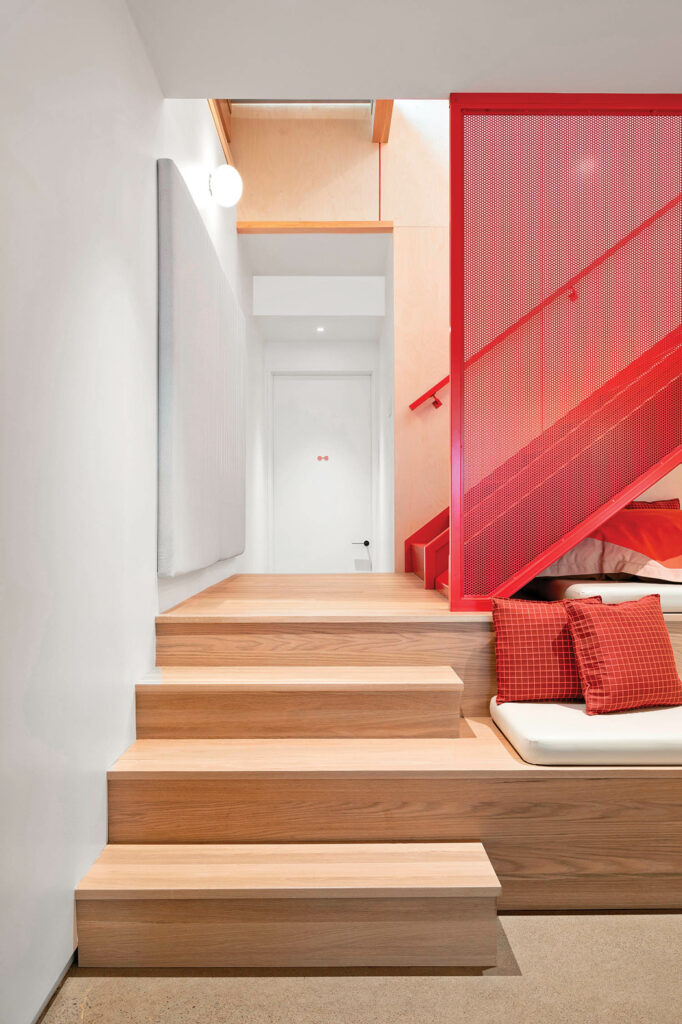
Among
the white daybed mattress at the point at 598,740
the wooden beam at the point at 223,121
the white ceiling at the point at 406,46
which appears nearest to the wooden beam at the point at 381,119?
the wooden beam at the point at 223,121

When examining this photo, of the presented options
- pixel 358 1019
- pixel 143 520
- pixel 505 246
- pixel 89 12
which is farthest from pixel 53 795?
pixel 505 246

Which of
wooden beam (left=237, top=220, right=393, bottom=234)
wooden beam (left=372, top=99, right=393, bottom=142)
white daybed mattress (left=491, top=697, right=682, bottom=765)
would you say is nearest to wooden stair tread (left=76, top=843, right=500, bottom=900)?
white daybed mattress (left=491, top=697, right=682, bottom=765)

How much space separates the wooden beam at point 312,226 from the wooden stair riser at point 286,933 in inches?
156

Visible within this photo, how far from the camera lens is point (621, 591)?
2574 millimetres

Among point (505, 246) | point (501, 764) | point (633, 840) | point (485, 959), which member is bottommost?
point (485, 959)

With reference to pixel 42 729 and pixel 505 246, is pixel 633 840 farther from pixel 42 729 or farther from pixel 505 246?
pixel 505 246

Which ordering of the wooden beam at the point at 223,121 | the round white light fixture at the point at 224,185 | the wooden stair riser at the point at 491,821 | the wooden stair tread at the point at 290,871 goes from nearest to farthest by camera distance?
the wooden stair tread at the point at 290,871, the wooden stair riser at the point at 491,821, the round white light fixture at the point at 224,185, the wooden beam at the point at 223,121

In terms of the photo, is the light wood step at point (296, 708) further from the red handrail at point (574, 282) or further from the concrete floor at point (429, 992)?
the red handrail at point (574, 282)

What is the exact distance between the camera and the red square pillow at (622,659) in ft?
7.06

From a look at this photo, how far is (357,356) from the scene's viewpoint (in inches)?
242

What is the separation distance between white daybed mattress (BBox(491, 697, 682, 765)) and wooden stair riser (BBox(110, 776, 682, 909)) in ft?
0.19

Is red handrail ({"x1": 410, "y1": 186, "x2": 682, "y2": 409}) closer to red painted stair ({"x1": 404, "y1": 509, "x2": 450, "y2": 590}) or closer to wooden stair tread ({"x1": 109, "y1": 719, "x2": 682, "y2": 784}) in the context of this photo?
red painted stair ({"x1": 404, "y1": 509, "x2": 450, "y2": 590})

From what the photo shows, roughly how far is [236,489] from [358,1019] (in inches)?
116

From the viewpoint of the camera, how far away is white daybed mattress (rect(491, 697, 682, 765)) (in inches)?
76.4
